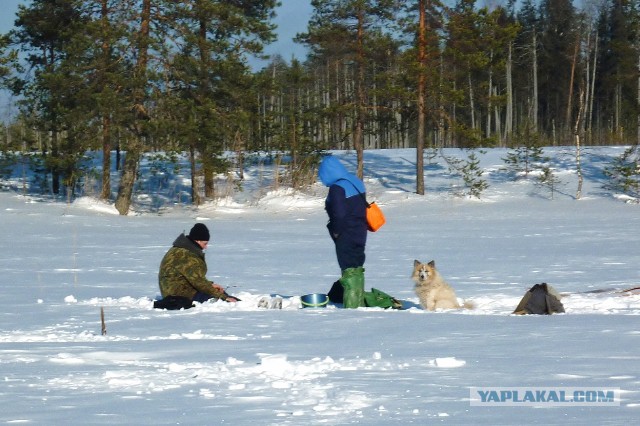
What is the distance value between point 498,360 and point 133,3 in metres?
23.4

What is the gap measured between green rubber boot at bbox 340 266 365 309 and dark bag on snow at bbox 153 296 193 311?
168 cm

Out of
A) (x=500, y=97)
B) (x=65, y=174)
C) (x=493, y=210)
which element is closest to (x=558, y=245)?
(x=493, y=210)

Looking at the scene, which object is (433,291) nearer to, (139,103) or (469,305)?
(469,305)

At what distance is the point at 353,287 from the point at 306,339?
2345 mm

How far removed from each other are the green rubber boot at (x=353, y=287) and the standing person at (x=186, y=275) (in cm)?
127

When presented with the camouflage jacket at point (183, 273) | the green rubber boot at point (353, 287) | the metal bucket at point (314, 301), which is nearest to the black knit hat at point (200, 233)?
the camouflage jacket at point (183, 273)

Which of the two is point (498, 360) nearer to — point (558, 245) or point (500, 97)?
point (558, 245)

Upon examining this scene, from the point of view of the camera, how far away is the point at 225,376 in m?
5.73

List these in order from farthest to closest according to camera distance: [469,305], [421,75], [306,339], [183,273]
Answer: [421,75]
[469,305]
[183,273]
[306,339]

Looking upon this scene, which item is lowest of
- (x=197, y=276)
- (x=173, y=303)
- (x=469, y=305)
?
(x=469, y=305)

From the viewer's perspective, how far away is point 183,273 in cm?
962

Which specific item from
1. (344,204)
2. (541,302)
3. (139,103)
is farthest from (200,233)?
(139,103)

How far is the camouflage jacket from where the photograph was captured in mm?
9641

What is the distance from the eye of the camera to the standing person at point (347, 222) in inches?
380
